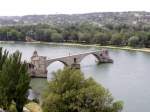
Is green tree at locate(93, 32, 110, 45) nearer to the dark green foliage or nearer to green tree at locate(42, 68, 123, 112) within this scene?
the dark green foliage

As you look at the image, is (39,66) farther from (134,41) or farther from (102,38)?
(102,38)

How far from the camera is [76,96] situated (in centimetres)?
2270

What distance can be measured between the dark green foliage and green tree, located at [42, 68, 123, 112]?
2.17 meters

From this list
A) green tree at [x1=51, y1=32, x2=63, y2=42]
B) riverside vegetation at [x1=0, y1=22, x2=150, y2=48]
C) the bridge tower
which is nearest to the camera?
the bridge tower

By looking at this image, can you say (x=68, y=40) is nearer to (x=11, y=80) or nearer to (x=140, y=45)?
(x=140, y=45)

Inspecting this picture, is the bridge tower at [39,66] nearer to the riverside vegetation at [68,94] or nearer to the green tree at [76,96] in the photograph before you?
the riverside vegetation at [68,94]

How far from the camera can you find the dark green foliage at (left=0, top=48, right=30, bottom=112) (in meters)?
25.4

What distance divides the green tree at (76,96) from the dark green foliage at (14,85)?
85.3 inches

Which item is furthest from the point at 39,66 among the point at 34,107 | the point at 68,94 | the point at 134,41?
the point at 134,41

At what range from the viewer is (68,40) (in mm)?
93125

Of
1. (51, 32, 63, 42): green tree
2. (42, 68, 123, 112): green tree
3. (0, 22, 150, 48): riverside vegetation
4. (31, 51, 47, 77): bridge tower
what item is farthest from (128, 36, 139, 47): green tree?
(42, 68, 123, 112): green tree

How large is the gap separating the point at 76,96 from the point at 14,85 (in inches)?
187

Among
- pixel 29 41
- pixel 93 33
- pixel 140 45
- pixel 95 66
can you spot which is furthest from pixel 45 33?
pixel 95 66

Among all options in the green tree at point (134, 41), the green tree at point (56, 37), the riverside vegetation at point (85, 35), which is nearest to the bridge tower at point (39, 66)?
the green tree at point (134, 41)
